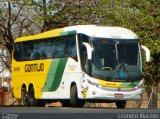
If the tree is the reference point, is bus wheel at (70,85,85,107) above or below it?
below

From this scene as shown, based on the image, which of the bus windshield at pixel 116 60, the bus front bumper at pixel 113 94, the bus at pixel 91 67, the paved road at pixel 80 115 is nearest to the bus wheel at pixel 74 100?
the bus at pixel 91 67

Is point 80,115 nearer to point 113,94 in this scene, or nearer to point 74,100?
point 113,94

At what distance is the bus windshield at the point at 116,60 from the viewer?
21.1 metres

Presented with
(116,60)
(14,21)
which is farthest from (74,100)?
(14,21)

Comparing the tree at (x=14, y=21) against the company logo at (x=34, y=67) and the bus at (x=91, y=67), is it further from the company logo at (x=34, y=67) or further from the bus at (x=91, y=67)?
the bus at (x=91, y=67)

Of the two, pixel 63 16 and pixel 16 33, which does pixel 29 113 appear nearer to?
pixel 63 16

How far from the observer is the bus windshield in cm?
2114

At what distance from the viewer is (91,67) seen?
21.3 metres

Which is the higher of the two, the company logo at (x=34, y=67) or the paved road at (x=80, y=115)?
the paved road at (x=80, y=115)

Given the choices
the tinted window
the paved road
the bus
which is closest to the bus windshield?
the bus

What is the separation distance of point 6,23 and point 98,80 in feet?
47.8

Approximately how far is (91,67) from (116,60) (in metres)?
1.02

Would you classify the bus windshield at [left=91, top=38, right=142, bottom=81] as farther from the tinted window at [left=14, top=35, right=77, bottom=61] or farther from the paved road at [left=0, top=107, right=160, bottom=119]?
the paved road at [left=0, top=107, right=160, bottom=119]

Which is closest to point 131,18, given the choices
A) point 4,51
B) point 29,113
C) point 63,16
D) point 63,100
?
point 63,16
